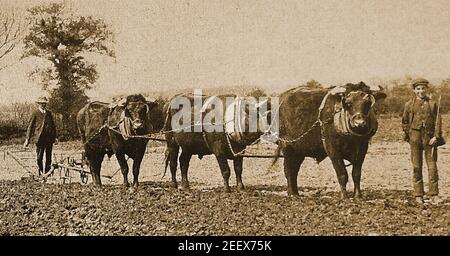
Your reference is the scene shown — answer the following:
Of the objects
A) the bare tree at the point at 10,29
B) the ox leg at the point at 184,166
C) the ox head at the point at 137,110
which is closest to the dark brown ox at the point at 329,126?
the ox leg at the point at 184,166

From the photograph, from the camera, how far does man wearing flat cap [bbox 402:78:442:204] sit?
4.53 metres

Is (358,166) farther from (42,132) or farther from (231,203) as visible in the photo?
(42,132)

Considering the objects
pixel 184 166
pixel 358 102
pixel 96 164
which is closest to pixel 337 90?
pixel 358 102

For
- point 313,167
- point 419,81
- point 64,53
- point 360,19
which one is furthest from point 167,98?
point 419,81

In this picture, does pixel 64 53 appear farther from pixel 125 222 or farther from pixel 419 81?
pixel 419 81

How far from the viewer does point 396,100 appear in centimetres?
461

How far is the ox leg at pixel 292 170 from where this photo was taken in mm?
4852

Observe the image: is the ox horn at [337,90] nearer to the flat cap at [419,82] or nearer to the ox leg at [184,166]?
the flat cap at [419,82]

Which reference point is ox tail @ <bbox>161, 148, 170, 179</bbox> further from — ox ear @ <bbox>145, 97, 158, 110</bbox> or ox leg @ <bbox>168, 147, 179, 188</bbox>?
ox ear @ <bbox>145, 97, 158, 110</bbox>

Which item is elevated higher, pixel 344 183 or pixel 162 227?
pixel 344 183

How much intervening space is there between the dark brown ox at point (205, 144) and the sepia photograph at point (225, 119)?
0.4 inches

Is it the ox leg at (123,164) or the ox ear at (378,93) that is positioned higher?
the ox ear at (378,93)

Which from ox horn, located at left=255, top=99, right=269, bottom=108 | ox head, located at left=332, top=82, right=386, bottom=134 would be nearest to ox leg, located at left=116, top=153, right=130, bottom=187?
ox horn, located at left=255, top=99, right=269, bottom=108
